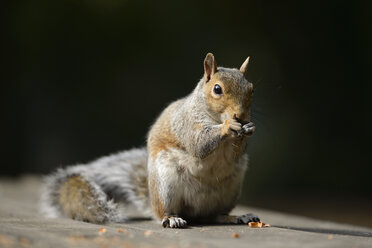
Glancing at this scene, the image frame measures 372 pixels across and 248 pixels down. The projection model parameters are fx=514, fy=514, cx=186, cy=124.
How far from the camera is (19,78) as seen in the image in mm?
7816

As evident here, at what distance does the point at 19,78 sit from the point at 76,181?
15.9ft

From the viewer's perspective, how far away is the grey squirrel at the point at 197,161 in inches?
110

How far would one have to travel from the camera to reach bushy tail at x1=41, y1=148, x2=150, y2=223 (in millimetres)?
3270

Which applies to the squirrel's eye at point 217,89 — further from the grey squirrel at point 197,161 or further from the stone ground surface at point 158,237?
the stone ground surface at point 158,237

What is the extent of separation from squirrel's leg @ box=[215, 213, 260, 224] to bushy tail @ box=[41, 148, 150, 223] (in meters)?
0.53

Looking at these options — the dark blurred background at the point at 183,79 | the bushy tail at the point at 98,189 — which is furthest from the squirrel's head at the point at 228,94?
the dark blurred background at the point at 183,79

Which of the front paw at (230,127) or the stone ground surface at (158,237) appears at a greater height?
the front paw at (230,127)

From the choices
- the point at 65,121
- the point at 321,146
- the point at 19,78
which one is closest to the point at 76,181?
the point at 65,121

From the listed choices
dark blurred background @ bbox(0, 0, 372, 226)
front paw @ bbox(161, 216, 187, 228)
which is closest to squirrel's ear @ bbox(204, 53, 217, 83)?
front paw @ bbox(161, 216, 187, 228)

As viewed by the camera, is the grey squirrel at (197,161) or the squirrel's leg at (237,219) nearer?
the grey squirrel at (197,161)

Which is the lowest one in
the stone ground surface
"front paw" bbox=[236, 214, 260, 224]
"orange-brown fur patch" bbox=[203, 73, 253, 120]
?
the stone ground surface

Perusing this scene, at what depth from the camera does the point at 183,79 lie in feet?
24.8

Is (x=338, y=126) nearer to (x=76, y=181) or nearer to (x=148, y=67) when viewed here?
(x=148, y=67)

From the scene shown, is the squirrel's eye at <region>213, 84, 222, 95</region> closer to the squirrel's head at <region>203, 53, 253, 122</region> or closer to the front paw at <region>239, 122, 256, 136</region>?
the squirrel's head at <region>203, 53, 253, 122</region>
